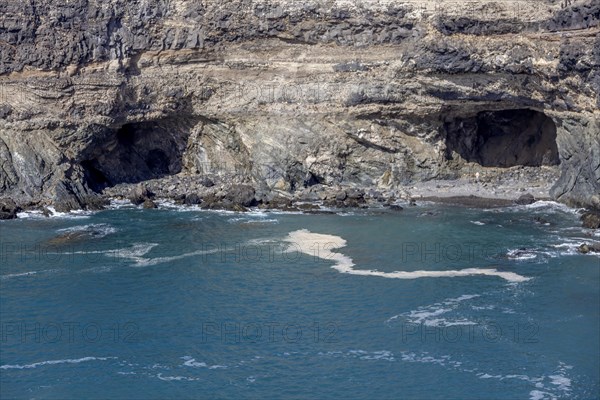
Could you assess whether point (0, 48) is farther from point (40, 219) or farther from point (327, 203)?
point (327, 203)

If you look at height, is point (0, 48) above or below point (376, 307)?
above

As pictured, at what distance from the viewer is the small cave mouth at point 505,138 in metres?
50.8

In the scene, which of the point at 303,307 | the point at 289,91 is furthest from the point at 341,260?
the point at 289,91

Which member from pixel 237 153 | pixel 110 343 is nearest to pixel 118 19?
pixel 237 153

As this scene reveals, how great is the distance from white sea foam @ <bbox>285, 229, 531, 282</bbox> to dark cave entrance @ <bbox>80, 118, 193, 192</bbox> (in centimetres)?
1424

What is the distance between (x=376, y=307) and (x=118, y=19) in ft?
85.8

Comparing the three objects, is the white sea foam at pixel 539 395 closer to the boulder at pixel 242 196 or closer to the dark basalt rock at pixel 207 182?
the boulder at pixel 242 196

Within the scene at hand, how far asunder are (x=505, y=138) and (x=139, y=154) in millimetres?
22316

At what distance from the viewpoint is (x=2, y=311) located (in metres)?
30.9

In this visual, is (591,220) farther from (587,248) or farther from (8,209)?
(8,209)

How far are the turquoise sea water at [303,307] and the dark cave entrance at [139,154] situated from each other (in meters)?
7.39

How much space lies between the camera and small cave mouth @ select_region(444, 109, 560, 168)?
50.8 meters

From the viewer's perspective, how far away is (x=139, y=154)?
173 ft

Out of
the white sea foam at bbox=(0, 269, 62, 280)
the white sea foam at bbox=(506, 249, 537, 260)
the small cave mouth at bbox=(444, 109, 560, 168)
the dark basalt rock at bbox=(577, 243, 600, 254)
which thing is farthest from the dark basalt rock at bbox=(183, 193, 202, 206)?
the dark basalt rock at bbox=(577, 243, 600, 254)
